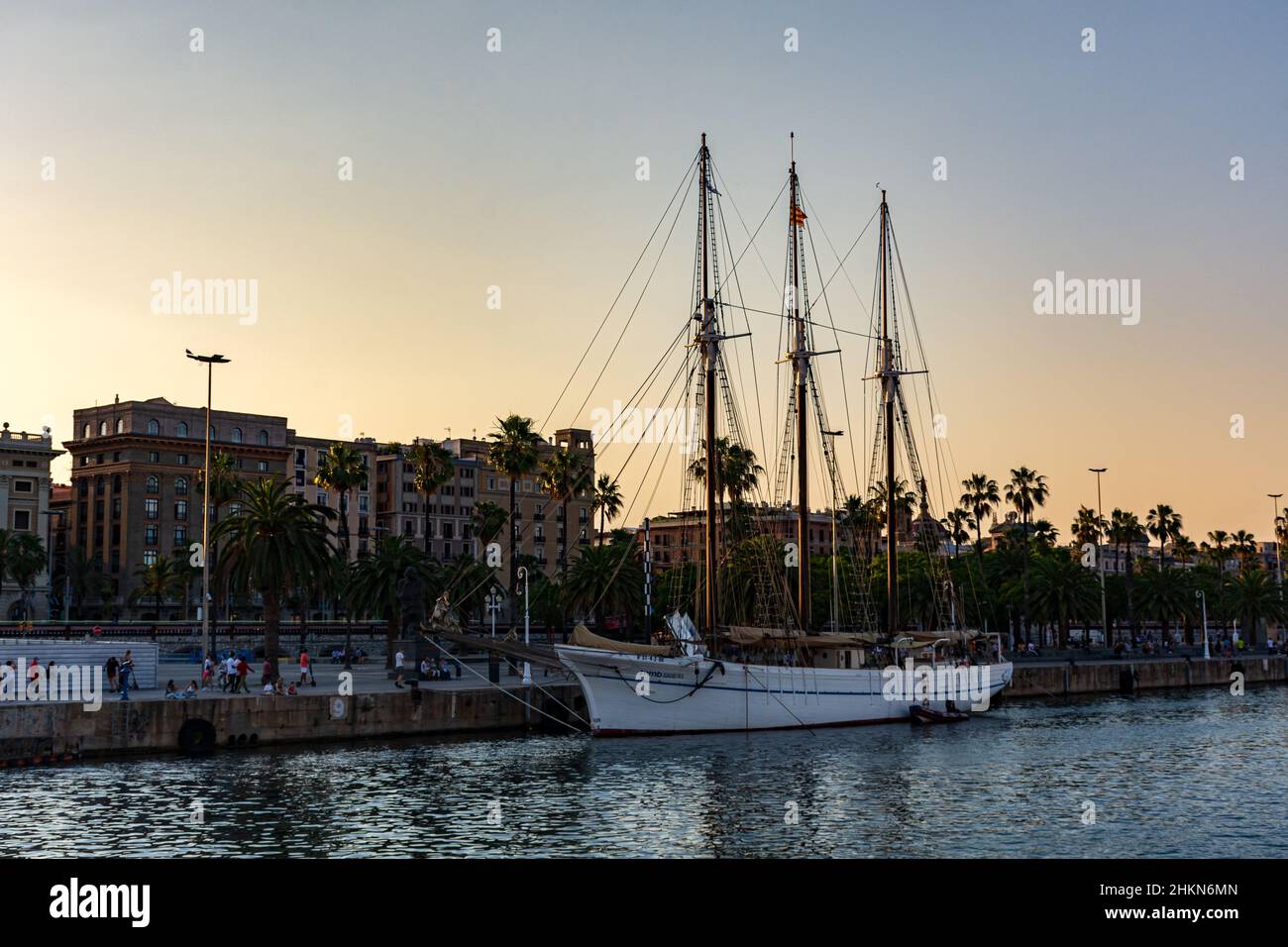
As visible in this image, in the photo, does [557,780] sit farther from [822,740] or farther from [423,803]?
[822,740]

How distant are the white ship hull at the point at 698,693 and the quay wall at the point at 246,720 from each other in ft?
13.6

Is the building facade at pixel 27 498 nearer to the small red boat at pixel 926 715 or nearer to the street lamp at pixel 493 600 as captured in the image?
the street lamp at pixel 493 600

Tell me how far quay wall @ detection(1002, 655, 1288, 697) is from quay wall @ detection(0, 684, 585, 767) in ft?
143

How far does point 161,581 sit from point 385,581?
65.0 metres

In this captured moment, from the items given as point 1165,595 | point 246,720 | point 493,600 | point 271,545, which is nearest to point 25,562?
point 493,600

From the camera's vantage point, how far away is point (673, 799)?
3806cm

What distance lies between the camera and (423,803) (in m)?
36.1

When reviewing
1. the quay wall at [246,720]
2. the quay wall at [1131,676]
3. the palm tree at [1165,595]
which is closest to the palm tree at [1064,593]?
the quay wall at [1131,676]

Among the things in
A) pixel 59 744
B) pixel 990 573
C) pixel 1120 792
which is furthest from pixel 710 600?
pixel 990 573

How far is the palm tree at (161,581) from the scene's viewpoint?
13338cm

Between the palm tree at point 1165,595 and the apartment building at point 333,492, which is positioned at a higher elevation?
the apartment building at point 333,492

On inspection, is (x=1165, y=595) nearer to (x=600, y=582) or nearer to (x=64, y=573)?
(x=600, y=582)
